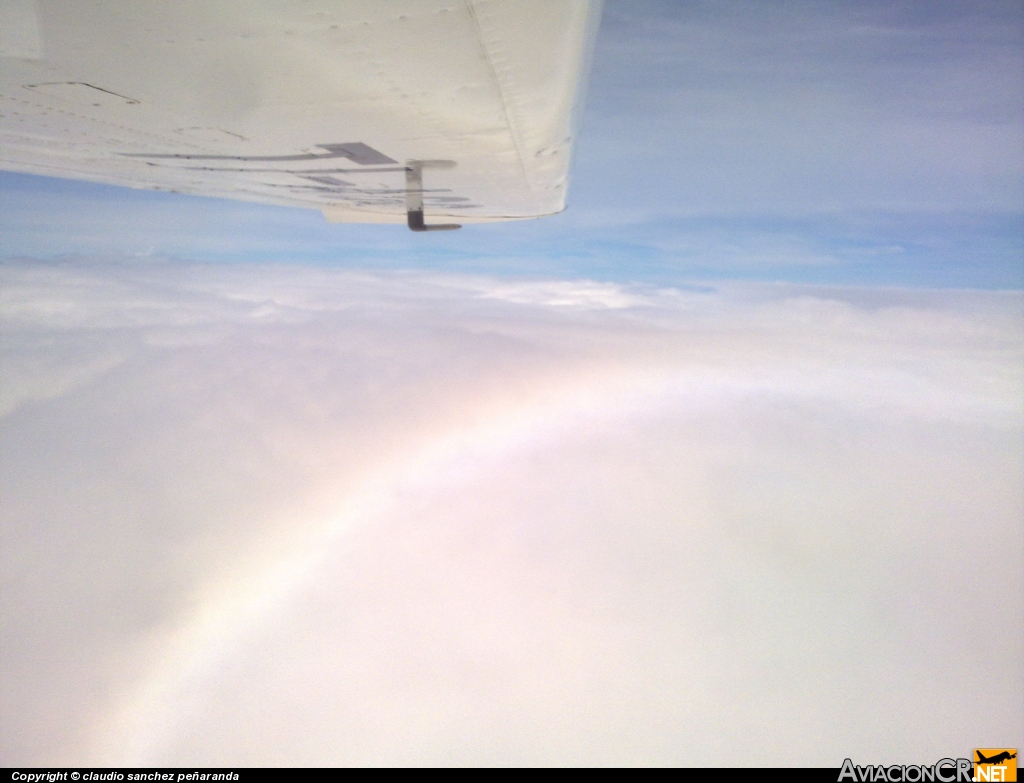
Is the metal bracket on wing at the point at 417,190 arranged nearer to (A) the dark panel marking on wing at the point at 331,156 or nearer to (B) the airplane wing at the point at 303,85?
(B) the airplane wing at the point at 303,85

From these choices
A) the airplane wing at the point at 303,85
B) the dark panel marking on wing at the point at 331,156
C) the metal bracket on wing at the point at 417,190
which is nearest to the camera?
the airplane wing at the point at 303,85

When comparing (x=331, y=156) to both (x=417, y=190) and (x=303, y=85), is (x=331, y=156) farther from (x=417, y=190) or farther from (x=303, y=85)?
(x=303, y=85)

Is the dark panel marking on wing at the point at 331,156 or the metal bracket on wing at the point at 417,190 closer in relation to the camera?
the dark panel marking on wing at the point at 331,156

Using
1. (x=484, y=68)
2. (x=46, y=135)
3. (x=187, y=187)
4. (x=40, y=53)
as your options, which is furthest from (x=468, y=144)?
(x=187, y=187)

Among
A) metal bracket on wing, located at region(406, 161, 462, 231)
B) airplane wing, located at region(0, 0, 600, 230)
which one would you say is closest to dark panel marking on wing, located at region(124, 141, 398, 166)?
airplane wing, located at region(0, 0, 600, 230)

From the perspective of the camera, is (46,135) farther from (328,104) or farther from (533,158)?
(533,158)

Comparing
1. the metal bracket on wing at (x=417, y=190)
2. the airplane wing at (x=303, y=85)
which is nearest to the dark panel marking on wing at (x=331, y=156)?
the airplane wing at (x=303, y=85)

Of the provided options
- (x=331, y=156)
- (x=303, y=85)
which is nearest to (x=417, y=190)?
(x=331, y=156)

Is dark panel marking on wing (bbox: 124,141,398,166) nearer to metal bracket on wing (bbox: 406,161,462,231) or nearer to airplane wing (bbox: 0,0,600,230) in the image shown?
airplane wing (bbox: 0,0,600,230)
